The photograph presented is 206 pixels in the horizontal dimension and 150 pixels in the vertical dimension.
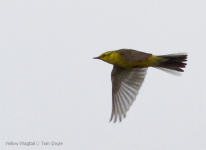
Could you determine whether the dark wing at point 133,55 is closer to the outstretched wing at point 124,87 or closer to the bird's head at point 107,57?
the bird's head at point 107,57

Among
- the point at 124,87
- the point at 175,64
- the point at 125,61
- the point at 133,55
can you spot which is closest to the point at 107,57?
the point at 125,61

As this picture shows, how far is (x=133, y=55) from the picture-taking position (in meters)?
12.5

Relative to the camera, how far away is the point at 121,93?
13.2 m

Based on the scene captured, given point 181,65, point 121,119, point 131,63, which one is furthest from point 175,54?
point 121,119

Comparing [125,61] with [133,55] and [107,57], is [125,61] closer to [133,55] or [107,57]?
[133,55]

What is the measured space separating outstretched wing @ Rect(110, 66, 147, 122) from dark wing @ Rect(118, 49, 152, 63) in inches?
20.2


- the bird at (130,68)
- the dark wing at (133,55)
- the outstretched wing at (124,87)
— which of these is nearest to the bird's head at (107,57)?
the bird at (130,68)

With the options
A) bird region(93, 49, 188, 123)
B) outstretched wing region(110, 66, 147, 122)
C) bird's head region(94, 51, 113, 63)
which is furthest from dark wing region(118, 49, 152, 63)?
outstretched wing region(110, 66, 147, 122)

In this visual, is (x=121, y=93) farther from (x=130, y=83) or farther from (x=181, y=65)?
(x=181, y=65)

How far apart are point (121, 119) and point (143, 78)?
3.60 ft

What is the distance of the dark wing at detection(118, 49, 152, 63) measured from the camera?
1244 cm

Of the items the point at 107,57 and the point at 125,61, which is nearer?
the point at 125,61

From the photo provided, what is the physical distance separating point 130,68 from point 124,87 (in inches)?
21.6

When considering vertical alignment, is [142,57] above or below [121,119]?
above
